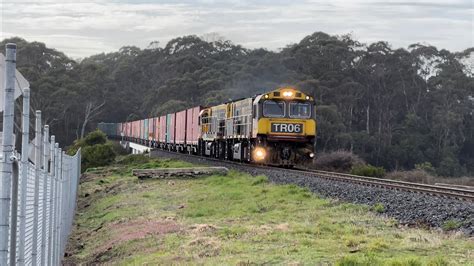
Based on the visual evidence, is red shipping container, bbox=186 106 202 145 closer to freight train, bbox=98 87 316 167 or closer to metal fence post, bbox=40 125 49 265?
freight train, bbox=98 87 316 167

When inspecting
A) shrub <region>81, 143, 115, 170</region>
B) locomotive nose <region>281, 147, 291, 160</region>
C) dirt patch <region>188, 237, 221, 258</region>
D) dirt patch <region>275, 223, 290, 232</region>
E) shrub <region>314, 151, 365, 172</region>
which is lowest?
shrub <region>81, 143, 115, 170</region>

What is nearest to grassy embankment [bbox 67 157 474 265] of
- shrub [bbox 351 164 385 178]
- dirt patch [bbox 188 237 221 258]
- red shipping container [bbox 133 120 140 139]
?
dirt patch [bbox 188 237 221 258]

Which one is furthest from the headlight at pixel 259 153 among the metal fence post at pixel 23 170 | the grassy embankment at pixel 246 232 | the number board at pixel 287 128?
the metal fence post at pixel 23 170

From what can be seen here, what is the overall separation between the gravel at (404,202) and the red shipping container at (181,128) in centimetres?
2611

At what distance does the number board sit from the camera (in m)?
29.8

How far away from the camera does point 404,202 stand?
52.2ft

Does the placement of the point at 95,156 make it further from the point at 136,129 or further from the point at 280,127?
the point at 136,129

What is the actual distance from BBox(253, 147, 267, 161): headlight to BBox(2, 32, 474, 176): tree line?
3320 centimetres

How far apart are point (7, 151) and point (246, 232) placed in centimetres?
925

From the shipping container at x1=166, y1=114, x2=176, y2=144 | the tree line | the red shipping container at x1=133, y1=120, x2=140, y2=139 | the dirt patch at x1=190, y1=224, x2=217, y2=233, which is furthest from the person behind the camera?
the red shipping container at x1=133, y1=120, x2=140, y2=139

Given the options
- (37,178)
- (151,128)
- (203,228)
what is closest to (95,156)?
(151,128)

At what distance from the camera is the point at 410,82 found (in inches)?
2980

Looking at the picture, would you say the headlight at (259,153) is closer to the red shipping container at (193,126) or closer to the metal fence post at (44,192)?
the red shipping container at (193,126)

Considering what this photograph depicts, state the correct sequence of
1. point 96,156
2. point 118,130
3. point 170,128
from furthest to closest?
1. point 118,130
2. point 170,128
3. point 96,156
